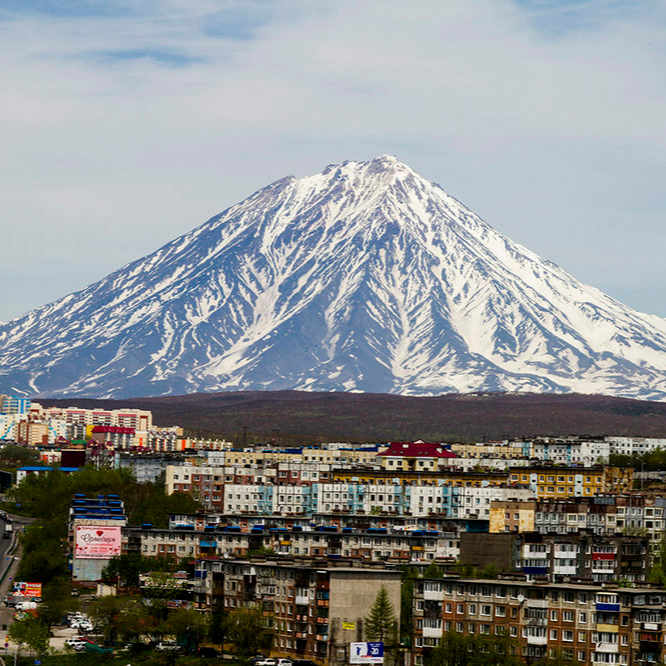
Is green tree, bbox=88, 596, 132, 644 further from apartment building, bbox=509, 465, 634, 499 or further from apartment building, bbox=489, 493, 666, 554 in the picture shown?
apartment building, bbox=509, 465, 634, 499

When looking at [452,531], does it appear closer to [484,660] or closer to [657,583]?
[657,583]

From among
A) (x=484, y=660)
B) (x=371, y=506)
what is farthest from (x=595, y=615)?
(x=371, y=506)

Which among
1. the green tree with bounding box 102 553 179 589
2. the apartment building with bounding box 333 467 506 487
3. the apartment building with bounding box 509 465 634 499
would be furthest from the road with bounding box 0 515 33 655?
the apartment building with bounding box 509 465 634 499

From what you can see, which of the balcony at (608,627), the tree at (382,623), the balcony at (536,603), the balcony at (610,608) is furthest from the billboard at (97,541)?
the balcony at (610,608)

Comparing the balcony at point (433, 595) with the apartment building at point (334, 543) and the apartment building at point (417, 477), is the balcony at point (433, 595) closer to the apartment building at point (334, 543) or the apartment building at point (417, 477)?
the apartment building at point (334, 543)

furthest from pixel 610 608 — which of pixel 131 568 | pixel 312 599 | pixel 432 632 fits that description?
pixel 131 568
